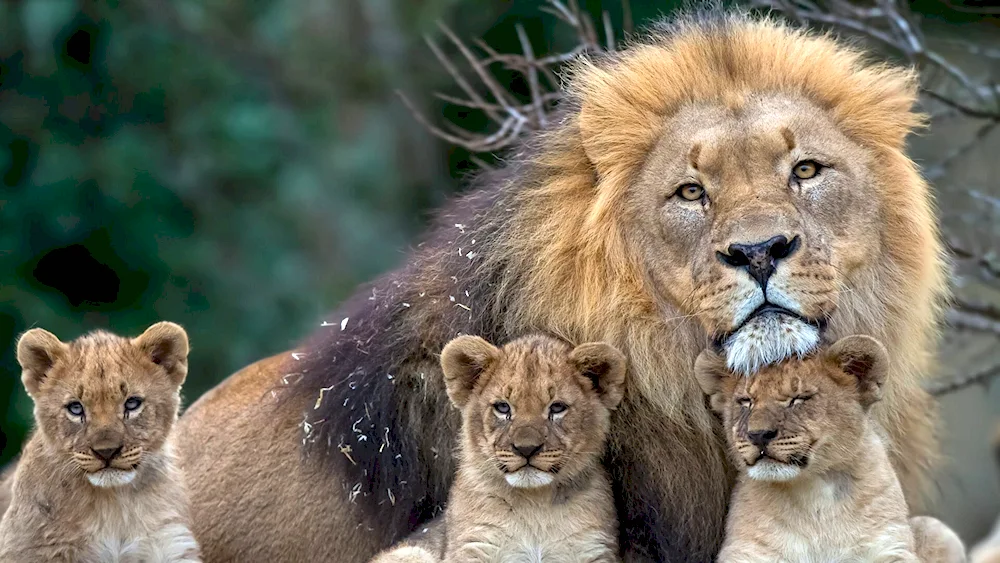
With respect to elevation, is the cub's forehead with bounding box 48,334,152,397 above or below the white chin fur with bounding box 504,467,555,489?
above

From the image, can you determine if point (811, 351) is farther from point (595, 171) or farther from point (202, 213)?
point (202, 213)

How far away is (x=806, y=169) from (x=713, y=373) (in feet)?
1.83

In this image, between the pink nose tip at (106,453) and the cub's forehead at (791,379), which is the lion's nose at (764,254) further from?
the pink nose tip at (106,453)

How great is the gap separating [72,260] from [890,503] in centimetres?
648

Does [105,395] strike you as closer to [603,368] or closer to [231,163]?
[603,368]

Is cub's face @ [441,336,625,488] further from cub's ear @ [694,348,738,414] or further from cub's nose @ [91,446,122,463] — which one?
cub's nose @ [91,446,122,463]

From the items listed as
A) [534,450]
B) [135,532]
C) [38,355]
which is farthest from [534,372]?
[38,355]

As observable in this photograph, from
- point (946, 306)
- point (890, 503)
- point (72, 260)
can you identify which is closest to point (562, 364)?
point (890, 503)

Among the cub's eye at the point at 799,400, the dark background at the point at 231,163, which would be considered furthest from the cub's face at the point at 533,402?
the dark background at the point at 231,163

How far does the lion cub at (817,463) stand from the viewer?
367cm

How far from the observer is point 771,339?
369 centimetres

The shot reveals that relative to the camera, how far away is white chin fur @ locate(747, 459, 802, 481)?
3654 mm

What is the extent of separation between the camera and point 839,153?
13.1 ft

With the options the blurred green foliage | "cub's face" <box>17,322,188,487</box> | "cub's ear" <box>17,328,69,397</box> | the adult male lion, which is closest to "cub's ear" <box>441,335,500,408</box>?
the adult male lion
